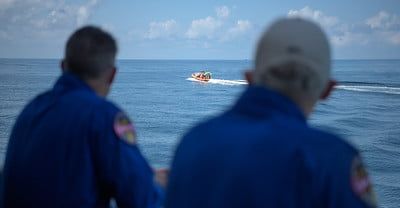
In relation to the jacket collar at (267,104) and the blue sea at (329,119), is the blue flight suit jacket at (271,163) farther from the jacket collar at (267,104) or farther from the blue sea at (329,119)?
the blue sea at (329,119)

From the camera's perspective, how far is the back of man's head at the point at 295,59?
1367mm

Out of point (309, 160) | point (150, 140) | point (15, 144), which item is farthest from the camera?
point (150, 140)

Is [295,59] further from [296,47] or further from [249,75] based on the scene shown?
[249,75]

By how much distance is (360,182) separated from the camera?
1.32 metres

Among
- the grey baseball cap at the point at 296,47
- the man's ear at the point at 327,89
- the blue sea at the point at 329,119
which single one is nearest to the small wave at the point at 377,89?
the blue sea at the point at 329,119

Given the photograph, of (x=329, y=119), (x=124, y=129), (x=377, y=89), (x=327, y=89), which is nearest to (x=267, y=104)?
(x=327, y=89)

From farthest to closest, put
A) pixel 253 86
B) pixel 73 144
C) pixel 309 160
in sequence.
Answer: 1. pixel 73 144
2. pixel 253 86
3. pixel 309 160

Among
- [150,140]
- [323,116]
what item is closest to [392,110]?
[323,116]

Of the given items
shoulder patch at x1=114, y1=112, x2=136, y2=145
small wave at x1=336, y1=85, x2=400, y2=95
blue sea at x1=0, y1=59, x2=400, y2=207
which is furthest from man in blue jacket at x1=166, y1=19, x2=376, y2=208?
small wave at x1=336, y1=85, x2=400, y2=95

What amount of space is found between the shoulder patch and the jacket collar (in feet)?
2.64

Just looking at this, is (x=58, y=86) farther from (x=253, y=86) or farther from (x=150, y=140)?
(x=150, y=140)

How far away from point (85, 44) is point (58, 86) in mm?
246

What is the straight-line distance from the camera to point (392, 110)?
110ft

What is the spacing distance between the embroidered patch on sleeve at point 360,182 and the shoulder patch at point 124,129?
3.50 feet
